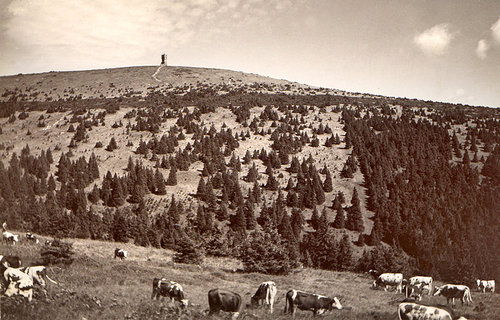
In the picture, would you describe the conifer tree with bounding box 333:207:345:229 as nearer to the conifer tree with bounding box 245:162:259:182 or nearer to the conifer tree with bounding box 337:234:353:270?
the conifer tree with bounding box 337:234:353:270

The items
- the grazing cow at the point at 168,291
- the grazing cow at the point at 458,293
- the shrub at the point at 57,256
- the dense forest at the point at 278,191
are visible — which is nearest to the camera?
the grazing cow at the point at 168,291

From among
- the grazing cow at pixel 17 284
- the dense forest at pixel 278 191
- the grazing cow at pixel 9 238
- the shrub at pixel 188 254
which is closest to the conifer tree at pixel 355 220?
the dense forest at pixel 278 191

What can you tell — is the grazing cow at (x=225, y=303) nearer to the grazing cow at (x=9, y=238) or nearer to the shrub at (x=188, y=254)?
the shrub at (x=188, y=254)

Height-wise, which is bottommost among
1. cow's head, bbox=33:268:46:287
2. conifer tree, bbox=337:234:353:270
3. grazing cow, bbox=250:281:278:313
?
conifer tree, bbox=337:234:353:270

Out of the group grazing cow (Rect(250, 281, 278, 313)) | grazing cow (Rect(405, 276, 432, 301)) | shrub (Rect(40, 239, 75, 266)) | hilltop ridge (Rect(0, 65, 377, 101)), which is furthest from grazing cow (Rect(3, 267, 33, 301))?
hilltop ridge (Rect(0, 65, 377, 101))

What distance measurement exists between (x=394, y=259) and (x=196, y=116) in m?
62.6

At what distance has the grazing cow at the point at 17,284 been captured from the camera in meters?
14.3

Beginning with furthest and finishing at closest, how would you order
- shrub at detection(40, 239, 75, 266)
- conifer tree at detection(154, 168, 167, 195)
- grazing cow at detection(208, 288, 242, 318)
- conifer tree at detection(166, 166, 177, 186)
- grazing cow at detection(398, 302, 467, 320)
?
conifer tree at detection(166, 166, 177, 186) < conifer tree at detection(154, 168, 167, 195) < shrub at detection(40, 239, 75, 266) < grazing cow at detection(208, 288, 242, 318) < grazing cow at detection(398, 302, 467, 320)

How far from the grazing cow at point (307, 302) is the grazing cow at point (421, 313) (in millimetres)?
4135

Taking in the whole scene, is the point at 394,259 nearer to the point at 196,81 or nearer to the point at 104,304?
the point at 104,304

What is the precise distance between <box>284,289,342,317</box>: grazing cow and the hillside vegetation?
764 cm

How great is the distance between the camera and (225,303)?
52.3 feet

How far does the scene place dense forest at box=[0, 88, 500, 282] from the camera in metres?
43.8

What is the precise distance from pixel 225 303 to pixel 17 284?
371 inches
